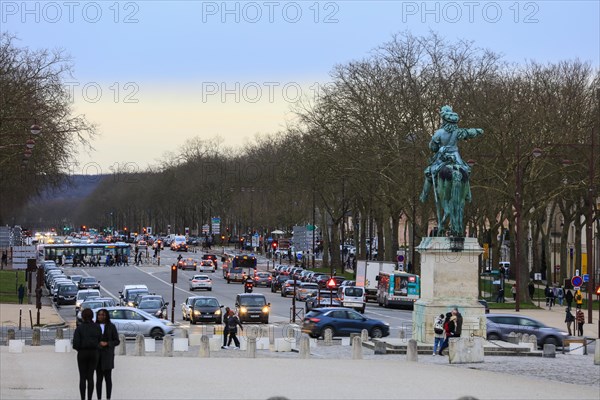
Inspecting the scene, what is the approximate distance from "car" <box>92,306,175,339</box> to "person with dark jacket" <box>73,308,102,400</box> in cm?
2488

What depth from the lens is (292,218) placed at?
151 meters

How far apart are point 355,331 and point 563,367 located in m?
15.0

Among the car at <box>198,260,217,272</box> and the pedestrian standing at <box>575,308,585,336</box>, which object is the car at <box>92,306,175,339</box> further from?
the car at <box>198,260,217,272</box>

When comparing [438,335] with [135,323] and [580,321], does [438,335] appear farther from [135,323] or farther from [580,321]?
[580,321]

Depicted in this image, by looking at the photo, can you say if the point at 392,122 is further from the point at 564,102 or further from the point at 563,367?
the point at 563,367

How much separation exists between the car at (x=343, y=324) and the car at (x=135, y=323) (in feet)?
17.9

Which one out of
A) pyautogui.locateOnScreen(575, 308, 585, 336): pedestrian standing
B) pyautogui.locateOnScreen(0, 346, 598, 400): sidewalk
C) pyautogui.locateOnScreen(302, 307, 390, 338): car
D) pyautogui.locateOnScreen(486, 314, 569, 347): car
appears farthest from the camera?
pyautogui.locateOnScreen(575, 308, 585, 336): pedestrian standing

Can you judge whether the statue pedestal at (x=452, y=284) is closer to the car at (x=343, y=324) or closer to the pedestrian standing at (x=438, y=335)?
the pedestrian standing at (x=438, y=335)

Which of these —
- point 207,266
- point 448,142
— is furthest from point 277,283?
point 448,142

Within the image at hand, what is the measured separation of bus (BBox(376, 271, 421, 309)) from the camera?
7644 cm

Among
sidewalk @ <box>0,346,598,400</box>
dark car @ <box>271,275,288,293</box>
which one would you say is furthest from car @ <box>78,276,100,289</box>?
sidewalk @ <box>0,346,598,400</box>

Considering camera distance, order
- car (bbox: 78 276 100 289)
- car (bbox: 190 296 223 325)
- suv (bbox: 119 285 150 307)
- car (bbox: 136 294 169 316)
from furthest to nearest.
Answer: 1. car (bbox: 78 276 100 289)
2. suv (bbox: 119 285 150 307)
3. car (bbox: 190 296 223 325)
4. car (bbox: 136 294 169 316)

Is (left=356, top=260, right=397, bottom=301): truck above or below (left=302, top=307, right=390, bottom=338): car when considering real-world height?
above

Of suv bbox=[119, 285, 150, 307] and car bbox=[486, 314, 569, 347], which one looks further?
suv bbox=[119, 285, 150, 307]
